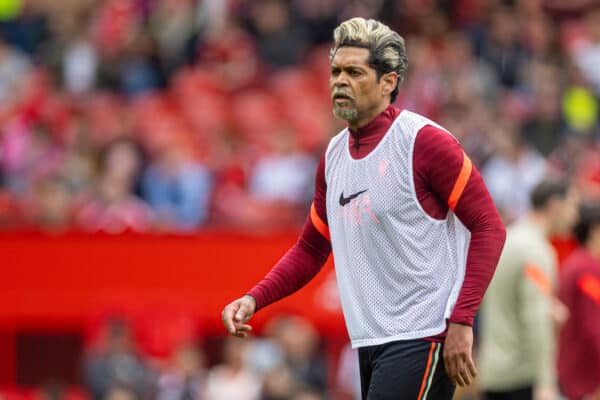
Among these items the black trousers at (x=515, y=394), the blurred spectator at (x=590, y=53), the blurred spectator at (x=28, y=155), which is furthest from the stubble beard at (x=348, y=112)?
the blurred spectator at (x=590, y=53)

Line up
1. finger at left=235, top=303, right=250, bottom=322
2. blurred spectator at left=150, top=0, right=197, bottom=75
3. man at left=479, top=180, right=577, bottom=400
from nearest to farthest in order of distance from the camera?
finger at left=235, top=303, right=250, bottom=322, man at left=479, top=180, right=577, bottom=400, blurred spectator at left=150, top=0, right=197, bottom=75

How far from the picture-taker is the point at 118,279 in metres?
13.4

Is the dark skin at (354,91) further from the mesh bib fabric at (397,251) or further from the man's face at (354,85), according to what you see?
the mesh bib fabric at (397,251)

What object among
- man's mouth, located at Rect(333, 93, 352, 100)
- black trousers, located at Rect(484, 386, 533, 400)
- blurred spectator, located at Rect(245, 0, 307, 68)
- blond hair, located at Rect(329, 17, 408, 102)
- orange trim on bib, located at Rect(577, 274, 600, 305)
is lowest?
black trousers, located at Rect(484, 386, 533, 400)

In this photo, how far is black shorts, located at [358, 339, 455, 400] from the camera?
5.37 m

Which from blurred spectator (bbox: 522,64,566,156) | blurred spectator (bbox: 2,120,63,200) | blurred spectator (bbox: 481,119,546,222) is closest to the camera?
blurred spectator (bbox: 481,119,546,222)

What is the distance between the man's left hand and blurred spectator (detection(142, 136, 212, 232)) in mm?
8941

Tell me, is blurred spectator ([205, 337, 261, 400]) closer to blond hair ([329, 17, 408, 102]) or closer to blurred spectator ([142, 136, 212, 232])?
blurred spectator ([142, 136, 212, 232])

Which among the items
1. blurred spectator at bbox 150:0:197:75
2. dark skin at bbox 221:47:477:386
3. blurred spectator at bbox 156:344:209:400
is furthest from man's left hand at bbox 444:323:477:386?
blurred spectator at bbox 150:0:197:75

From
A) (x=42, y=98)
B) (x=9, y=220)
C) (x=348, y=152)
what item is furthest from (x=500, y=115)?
(x=348, y=152)

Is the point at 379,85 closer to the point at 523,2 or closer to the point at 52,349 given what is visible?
the point at 52,349

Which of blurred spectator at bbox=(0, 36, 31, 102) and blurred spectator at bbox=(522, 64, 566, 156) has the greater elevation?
blurred spectator at bbox=(0, 36, 31, 102)

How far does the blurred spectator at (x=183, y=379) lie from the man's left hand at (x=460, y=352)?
22.6 feet

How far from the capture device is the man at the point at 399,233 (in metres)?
5.28
